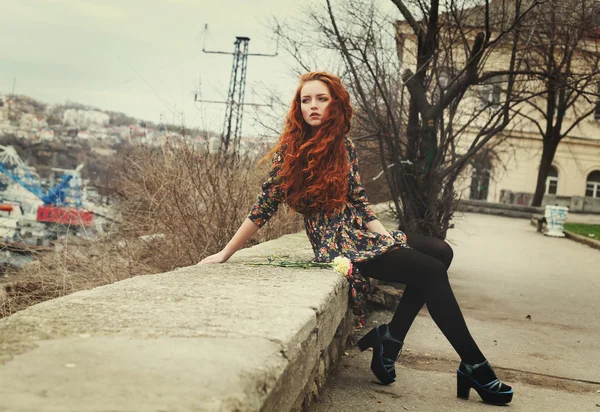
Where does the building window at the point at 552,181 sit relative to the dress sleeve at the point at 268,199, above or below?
above

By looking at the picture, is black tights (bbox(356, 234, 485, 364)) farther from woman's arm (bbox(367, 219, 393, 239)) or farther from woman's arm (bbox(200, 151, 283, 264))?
woman's arm (bbox(200, 151, 283, 264))

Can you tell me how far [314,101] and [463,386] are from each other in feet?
5.64

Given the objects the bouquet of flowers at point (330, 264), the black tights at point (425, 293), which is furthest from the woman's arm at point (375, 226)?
the bouquet of flowers at point (330, 264)

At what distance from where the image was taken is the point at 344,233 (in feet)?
12.2

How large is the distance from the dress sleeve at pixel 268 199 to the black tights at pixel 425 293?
585 millimetres

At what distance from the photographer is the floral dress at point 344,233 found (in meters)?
3.64

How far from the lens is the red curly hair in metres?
3.63

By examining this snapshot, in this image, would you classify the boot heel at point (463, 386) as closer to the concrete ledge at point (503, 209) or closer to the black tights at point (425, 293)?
the black tights at point (425, 293)

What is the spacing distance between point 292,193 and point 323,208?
192mm

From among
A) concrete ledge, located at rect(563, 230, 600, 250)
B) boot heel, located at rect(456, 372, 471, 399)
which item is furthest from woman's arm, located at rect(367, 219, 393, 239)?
concrete ledge, located at rect(563, 230, 600, 250)

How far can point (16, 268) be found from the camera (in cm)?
684

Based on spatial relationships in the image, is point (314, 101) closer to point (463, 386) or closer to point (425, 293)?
point (425, 293)

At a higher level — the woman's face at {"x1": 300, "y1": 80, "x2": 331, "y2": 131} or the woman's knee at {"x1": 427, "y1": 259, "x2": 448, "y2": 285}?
the woman's face at {"x1": 300, "y1": 80, "x2": 331, "y2": 131}

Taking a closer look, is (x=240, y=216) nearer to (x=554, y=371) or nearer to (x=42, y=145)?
(x=554, y=371)
